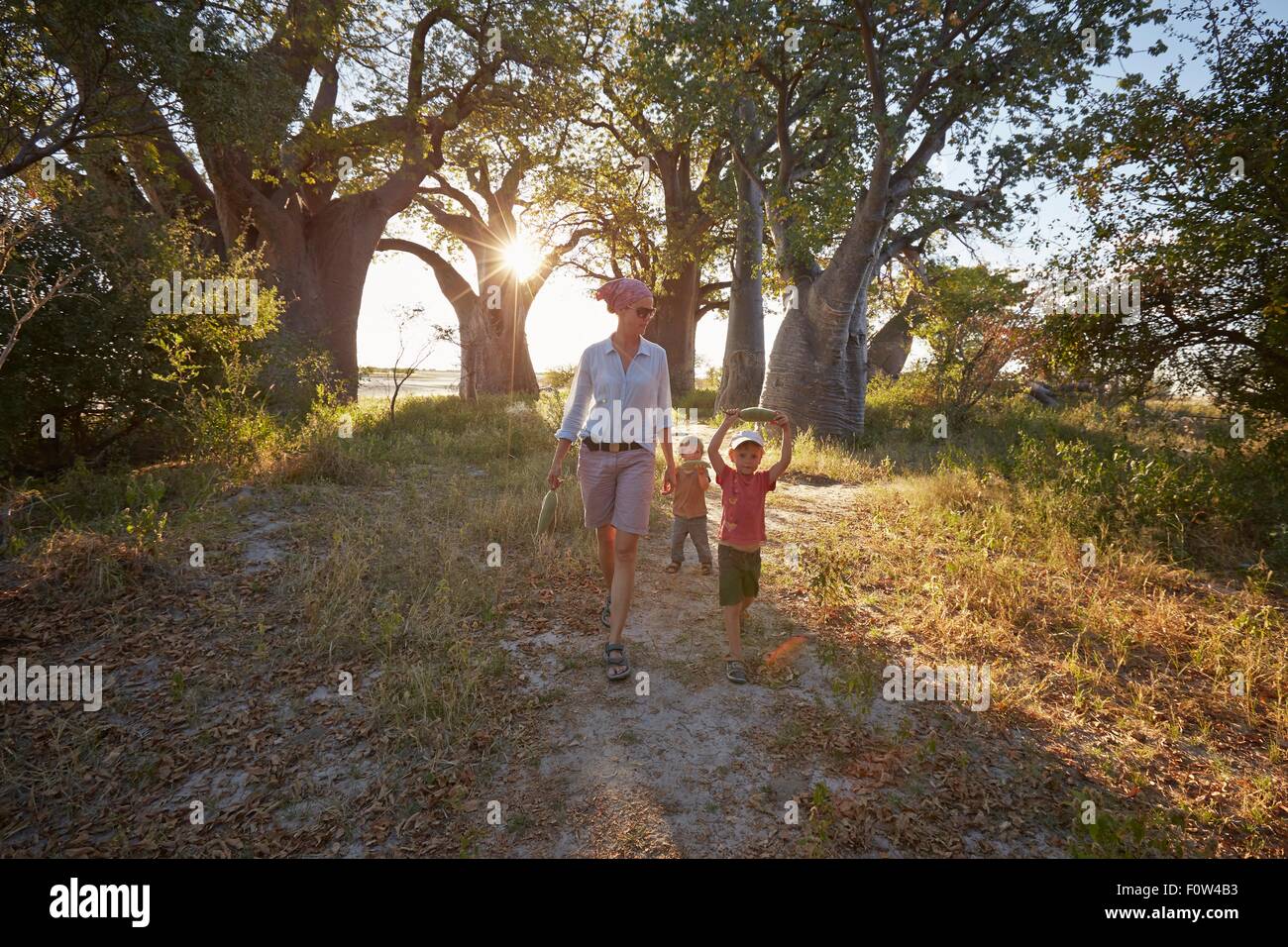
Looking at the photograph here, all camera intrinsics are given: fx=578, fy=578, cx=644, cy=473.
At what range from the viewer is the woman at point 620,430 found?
367 cm

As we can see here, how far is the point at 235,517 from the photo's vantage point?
5.88m

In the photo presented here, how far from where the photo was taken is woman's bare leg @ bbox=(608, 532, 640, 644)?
375cm

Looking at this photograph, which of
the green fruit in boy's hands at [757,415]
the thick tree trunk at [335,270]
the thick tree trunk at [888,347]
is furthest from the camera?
the thick tree trunk at [888,347]

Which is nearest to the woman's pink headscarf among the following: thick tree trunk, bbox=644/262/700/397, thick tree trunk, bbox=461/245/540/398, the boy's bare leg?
the boy's bare leg

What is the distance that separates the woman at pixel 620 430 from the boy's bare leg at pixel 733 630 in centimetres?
68

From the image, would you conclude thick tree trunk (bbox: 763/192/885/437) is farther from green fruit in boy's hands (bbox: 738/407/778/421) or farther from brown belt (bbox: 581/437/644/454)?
brown belt (bbox: 581/437/644/454)

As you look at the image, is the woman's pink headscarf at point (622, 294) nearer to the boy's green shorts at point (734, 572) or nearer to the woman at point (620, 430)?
the woman at point (620, 430)

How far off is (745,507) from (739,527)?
14cm

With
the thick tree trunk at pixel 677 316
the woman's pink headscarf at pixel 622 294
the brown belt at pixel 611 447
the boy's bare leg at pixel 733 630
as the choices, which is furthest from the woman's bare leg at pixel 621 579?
the thick tree trunk at pixel 677 316

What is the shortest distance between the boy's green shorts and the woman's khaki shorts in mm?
625

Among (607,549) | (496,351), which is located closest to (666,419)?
(607,549)

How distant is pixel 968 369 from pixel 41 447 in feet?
49.8

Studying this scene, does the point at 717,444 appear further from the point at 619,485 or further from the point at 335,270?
the point at 335,270

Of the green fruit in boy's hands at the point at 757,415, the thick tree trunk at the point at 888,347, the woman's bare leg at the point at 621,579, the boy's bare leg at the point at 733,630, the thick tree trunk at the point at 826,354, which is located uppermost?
the thick tree trunk at the point at 888,347
